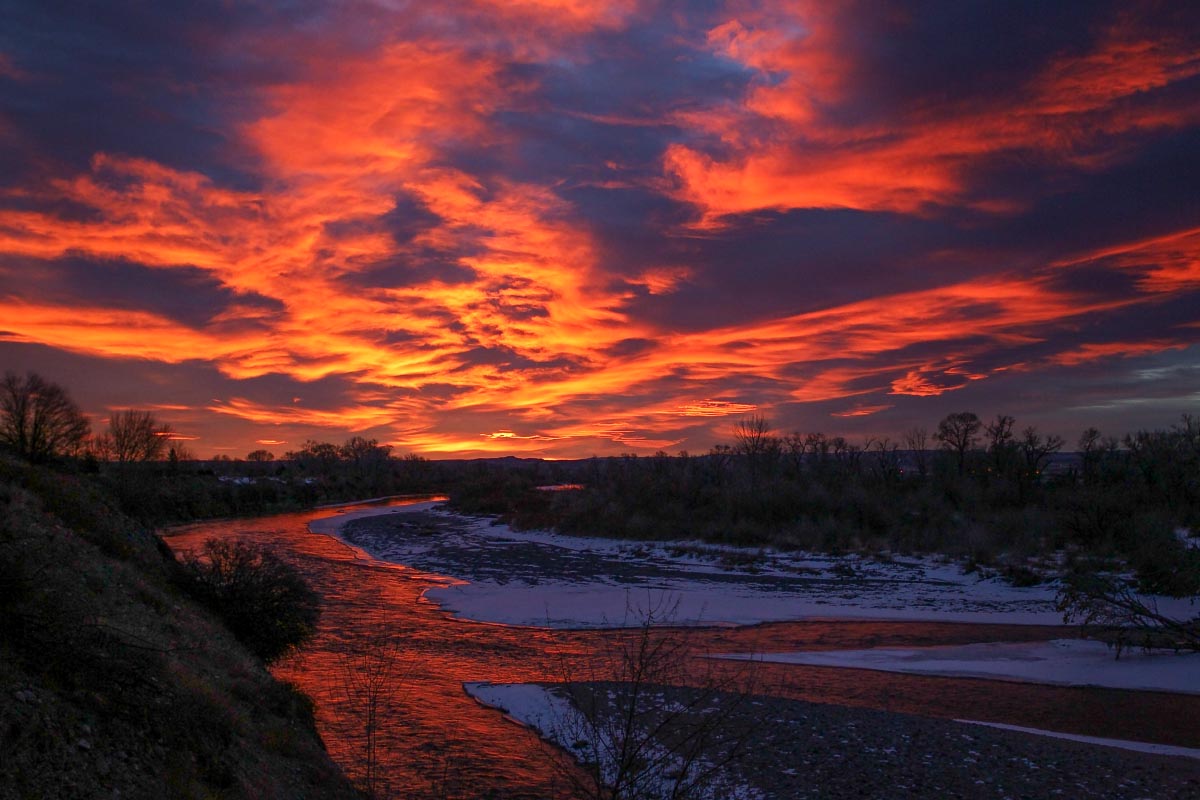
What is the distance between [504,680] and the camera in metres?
15.2

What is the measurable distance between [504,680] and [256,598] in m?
5.06

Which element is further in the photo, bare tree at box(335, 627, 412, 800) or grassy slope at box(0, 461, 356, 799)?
bare tree at box(335, 627, 412, 800)

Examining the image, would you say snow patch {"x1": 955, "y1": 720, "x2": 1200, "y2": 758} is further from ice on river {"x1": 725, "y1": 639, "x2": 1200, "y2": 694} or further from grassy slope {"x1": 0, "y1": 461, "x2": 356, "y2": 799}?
grassy slope {"x1": 0, "y1": 461, "x2": 356, "y2": 799}

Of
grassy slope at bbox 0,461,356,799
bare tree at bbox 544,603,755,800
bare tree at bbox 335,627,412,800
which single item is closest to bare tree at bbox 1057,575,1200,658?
bare tree at bbox 544,603,755,800

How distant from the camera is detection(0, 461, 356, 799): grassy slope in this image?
5.56 meters

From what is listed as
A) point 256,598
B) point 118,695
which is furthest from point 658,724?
point 256,598

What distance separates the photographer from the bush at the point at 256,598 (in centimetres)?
1299

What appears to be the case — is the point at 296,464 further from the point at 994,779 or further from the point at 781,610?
the point at 994,779

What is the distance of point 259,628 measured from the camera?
13.1 meters

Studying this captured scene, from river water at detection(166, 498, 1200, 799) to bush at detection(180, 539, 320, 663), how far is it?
1082mm

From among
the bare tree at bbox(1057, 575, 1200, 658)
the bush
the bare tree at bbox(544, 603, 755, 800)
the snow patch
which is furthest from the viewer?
the bare tree at bbox(1057, 575, 1200, 658)

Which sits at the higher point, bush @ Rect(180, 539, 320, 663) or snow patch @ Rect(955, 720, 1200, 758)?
bush @ Rect(180, 539, 320, 663)

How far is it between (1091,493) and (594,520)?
25801 mm

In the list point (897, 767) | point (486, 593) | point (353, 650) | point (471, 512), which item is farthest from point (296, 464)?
point (897, 767)
